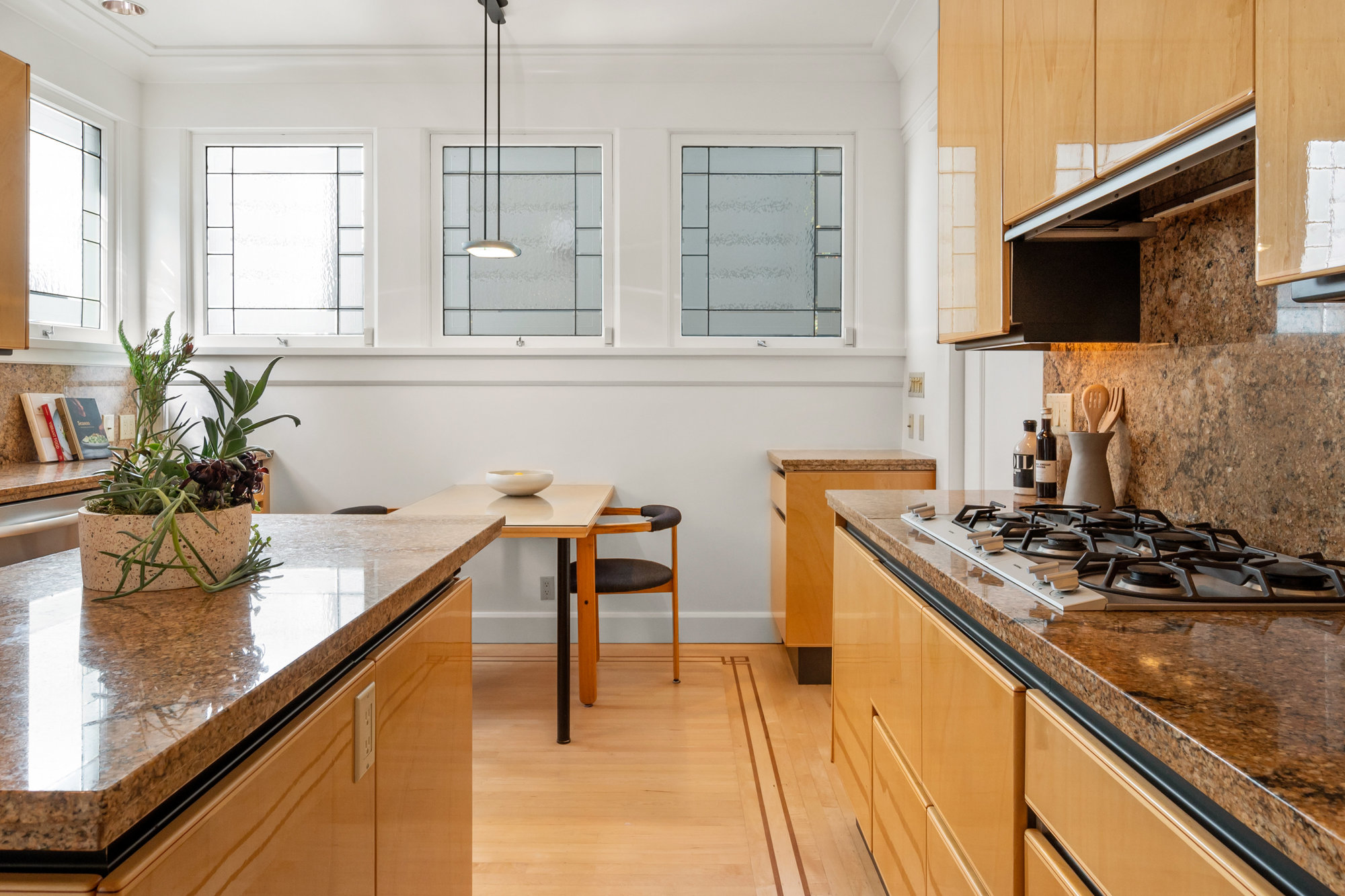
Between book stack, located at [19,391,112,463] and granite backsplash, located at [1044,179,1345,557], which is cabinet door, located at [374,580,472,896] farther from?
book stack, located at [19,391,112,463]

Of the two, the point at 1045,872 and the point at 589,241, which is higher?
the point at 589,241

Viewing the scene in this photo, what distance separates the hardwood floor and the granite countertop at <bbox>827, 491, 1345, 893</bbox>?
1198 mm

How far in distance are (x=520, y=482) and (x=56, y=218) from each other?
2.29 metres

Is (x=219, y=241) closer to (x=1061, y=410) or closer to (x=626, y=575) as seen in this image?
(x=626, y=575)

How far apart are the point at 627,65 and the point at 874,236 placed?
1.39 m

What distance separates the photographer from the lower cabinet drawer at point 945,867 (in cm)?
119

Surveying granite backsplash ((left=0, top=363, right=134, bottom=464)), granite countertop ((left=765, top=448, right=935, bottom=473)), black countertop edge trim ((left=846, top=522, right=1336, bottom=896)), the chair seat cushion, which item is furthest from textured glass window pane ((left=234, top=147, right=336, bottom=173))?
black countertop edge trim ((left=846, top=522, right=1336, bottom=896))

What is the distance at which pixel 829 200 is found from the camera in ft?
12.7

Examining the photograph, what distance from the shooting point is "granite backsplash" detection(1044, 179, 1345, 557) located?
4.24 ft

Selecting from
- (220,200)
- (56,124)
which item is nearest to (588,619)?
(220,200)

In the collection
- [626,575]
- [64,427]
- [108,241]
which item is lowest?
[626,575]

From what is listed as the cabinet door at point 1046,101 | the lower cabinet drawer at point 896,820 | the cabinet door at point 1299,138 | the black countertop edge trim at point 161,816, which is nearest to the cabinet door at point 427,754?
the black countertop edge trim at point 161,816

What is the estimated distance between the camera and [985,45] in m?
1.81

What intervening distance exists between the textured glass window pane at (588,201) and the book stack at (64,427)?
→ 220 cm
